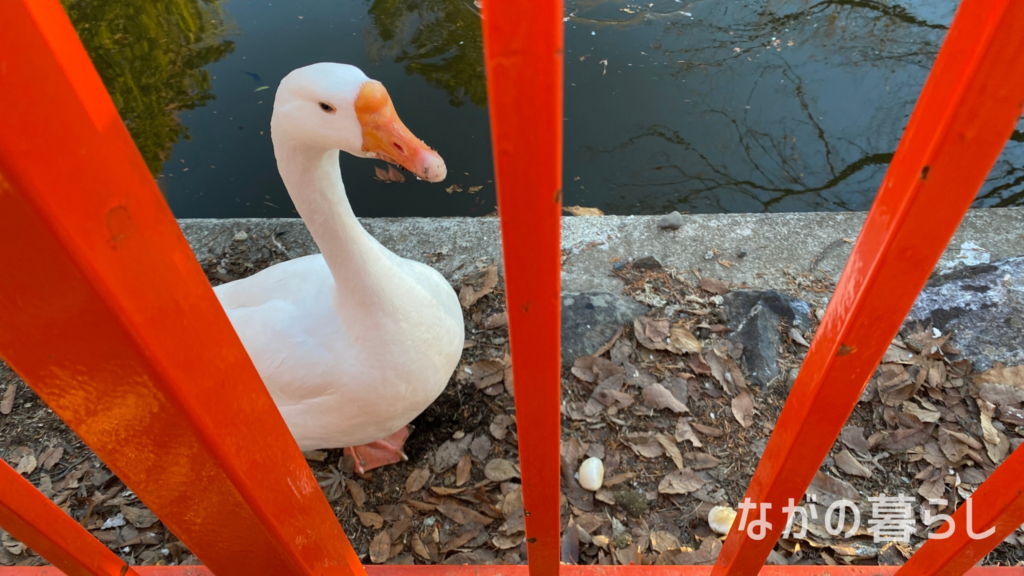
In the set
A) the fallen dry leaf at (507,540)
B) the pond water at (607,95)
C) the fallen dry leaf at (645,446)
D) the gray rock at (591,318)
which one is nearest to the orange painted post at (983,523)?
the fallen dry leaf at (645,446)

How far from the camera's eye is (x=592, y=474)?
1.97 meters

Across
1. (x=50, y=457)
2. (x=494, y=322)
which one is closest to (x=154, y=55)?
(x=50, y=457)

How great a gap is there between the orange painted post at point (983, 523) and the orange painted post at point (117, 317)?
3.17 feet

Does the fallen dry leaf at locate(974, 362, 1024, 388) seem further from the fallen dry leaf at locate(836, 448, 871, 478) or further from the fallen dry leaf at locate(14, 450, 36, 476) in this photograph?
the fallen dry leaf at locate(14, 450, 36, 476)

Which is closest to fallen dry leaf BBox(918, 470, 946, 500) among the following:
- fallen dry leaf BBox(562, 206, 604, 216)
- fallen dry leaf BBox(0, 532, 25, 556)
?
fallen dry leaf BBox(562, 206, 604, 216)

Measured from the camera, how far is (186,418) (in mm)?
568

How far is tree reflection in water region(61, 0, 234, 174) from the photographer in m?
4.19

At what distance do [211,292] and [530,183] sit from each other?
33 centimetres

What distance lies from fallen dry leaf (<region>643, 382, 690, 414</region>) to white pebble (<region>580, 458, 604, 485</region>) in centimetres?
32

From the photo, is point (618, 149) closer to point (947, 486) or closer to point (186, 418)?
point (947, 486)

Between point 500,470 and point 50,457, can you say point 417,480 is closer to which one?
point 500,470

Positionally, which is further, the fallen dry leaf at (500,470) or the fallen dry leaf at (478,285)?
the fallen dry leaf at (478,285)

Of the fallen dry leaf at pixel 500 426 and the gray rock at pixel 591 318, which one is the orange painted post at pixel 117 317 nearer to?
the fallen dry leaf at pixel 500 426

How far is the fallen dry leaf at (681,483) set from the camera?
1.95 m
